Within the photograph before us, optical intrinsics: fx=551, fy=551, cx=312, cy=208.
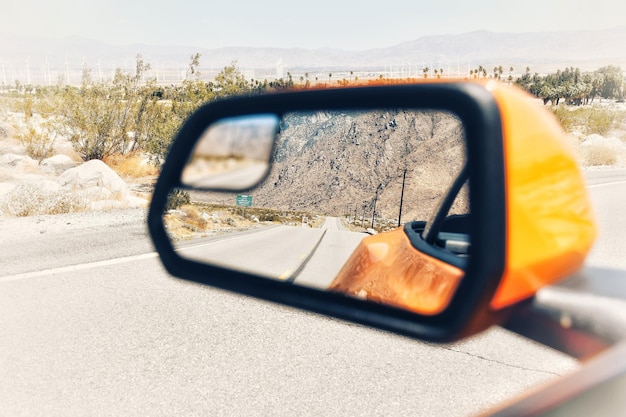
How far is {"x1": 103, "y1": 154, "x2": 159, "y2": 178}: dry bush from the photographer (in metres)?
19.5

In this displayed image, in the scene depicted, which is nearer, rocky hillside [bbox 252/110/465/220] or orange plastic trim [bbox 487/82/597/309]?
orange plastic trim [bbox 487/82/597/309]

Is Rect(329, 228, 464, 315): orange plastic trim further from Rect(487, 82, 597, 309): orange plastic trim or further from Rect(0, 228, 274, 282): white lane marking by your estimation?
Rect(0, 228, 274, 282): white lane marking

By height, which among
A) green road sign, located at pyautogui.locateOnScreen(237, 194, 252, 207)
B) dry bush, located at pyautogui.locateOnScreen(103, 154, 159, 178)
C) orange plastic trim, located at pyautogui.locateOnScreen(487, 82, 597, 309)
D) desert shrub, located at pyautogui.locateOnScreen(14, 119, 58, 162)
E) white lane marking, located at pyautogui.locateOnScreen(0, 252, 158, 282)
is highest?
orange plastic trim, located at pyautogui.locateOnScreen(487, 82, 597, 309)

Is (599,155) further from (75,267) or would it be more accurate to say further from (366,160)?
(366,160)

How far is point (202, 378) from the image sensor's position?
3.78 m

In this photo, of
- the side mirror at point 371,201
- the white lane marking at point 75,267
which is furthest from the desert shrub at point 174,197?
the white lane marking at point 75,267

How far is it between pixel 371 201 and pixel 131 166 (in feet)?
63.8

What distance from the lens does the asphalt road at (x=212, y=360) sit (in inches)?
136

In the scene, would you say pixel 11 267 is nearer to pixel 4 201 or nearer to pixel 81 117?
pixel 4 201

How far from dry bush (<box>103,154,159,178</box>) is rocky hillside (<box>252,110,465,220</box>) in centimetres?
1780

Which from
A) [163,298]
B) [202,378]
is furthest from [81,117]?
[202,378]

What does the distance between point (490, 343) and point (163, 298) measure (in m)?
3.10

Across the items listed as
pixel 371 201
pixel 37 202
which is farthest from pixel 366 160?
pixel 37 202

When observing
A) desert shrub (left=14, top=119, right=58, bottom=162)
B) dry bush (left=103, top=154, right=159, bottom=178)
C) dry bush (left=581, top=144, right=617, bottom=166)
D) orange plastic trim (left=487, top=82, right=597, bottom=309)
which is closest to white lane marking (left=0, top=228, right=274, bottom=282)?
orange plastic trim (left=487, top=82, right=597, bottom=309)
